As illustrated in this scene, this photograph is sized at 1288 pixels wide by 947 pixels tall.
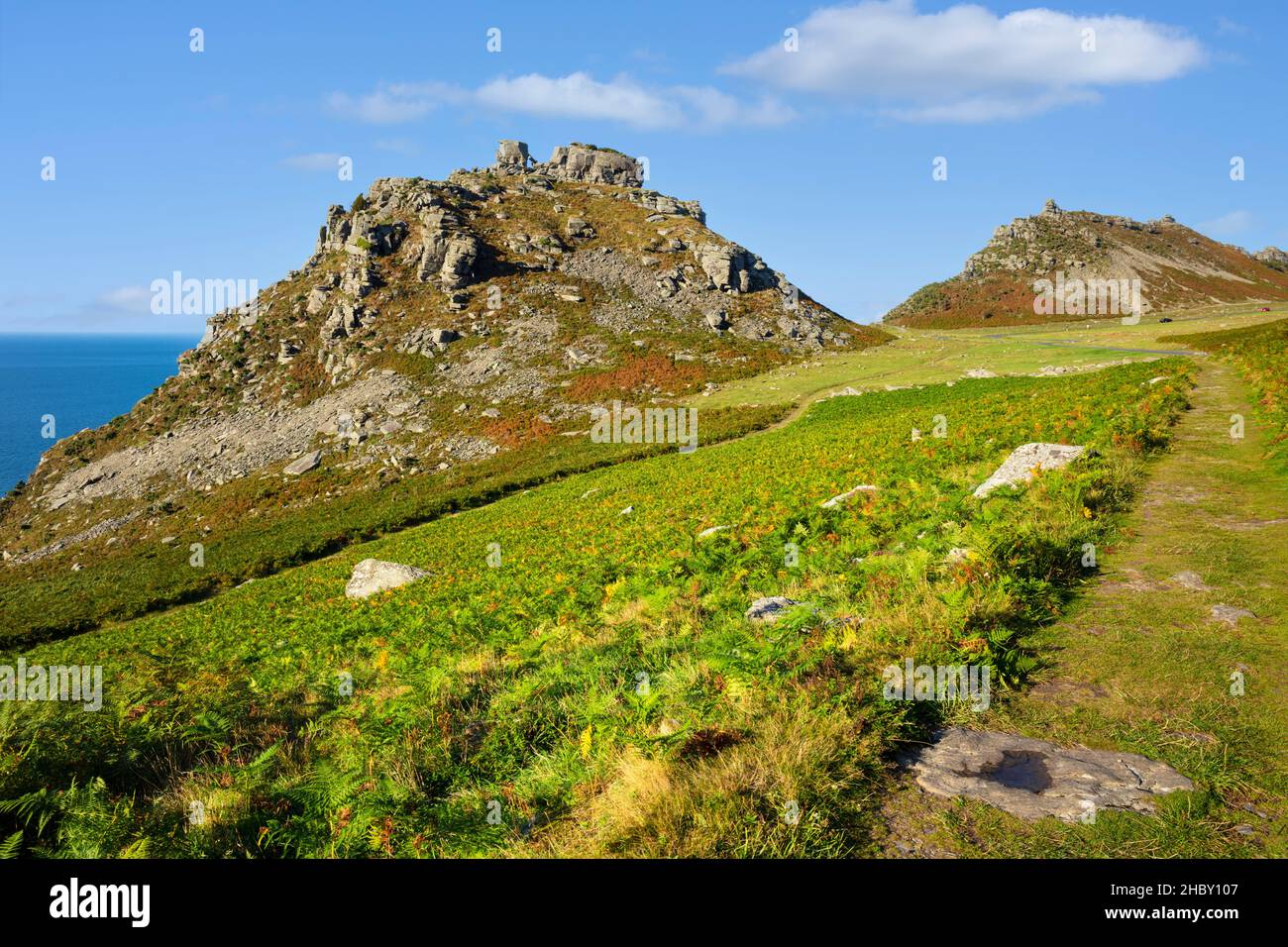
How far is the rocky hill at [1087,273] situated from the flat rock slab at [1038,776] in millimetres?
145689

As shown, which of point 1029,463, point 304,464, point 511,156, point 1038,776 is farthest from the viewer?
point 511,156

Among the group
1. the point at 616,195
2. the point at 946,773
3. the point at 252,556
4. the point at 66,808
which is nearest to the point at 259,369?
the point at 252,556

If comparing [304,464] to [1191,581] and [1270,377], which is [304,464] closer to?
[1191,581]

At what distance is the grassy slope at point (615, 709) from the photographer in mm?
5324

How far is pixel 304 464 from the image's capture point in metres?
62.6

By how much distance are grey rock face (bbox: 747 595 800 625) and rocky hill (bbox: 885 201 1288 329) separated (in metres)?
143

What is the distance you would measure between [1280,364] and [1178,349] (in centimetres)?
3172

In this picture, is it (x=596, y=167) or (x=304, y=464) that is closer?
(x=304, y=464)

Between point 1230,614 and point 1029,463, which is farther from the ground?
point 1029,463

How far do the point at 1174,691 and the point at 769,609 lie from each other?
16.0ft

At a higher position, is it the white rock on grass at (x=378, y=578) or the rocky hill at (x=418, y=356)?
the rocky hill at (x=418, y=356)

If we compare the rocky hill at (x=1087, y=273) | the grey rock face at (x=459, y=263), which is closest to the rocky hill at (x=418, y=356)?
the grey rock face at (x=459, y=263)

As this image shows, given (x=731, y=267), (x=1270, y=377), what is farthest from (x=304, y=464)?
(x=1270, y=377)

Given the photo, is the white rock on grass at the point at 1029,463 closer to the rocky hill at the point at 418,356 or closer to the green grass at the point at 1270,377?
the green grass at the point at 1270,377
